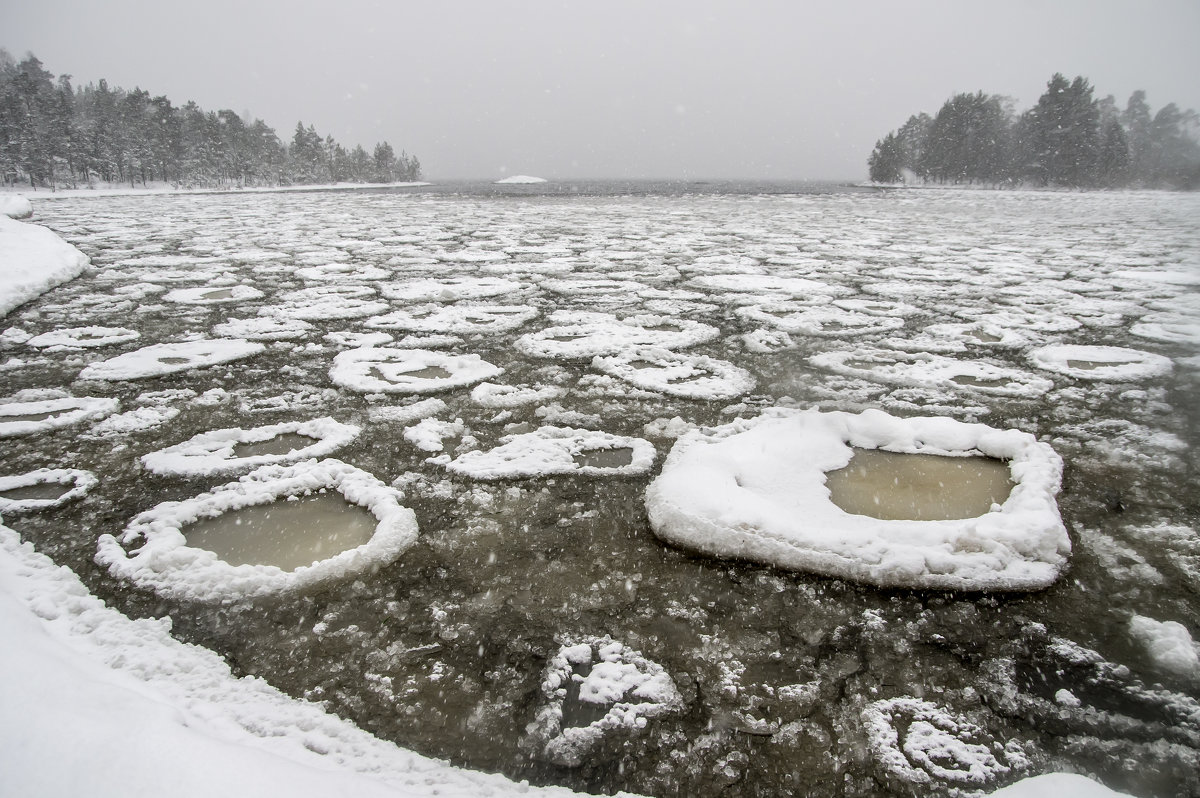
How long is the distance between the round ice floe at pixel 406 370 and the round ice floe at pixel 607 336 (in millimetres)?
374

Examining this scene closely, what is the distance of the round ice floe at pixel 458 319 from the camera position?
336 cm

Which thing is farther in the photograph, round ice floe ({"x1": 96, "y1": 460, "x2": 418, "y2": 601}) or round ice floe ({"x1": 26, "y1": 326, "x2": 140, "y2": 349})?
round ice floe ({"x1": 26, "y1": 326, "x2": 140, "y2": 349})

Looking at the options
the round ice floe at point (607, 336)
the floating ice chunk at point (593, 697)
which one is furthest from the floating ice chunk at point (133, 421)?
the floating ice chunk at point (593, 697)

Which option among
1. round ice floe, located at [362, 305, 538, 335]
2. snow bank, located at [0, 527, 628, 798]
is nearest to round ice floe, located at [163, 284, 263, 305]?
round ice floe, located at [362, 305, 538, 335]

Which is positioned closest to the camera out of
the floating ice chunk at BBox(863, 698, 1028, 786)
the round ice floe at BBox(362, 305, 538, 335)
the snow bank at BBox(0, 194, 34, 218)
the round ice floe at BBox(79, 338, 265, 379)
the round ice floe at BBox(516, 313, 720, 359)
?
the floating ice chunk at BBox(863, 698, 1028, 786)

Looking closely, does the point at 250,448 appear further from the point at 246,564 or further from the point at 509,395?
the point at 509,395

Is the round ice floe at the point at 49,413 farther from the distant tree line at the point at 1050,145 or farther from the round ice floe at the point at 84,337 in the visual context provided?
the distant tree line at the point at 1050,145

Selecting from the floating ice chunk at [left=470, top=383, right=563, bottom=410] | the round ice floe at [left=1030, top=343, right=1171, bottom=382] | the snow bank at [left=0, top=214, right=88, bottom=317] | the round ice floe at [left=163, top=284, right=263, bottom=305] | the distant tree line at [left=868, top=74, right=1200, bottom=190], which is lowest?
the floating ice chunk at [left=470, top=383, right=563, bottom=410]

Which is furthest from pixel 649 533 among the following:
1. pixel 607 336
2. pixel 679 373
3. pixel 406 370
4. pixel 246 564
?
pixel 607 336

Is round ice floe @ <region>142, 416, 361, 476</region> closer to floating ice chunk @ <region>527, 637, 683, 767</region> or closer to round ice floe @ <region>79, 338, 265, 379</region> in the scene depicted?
round ice floe @ <region>79, 338, 265, 379</region>

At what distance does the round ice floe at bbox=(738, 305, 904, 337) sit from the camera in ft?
11.1

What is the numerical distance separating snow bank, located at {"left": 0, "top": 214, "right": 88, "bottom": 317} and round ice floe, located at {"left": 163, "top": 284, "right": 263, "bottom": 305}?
3.02 feet

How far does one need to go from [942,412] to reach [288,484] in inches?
90.0

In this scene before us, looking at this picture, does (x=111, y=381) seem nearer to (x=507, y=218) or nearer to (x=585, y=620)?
(x=585, y=620)
